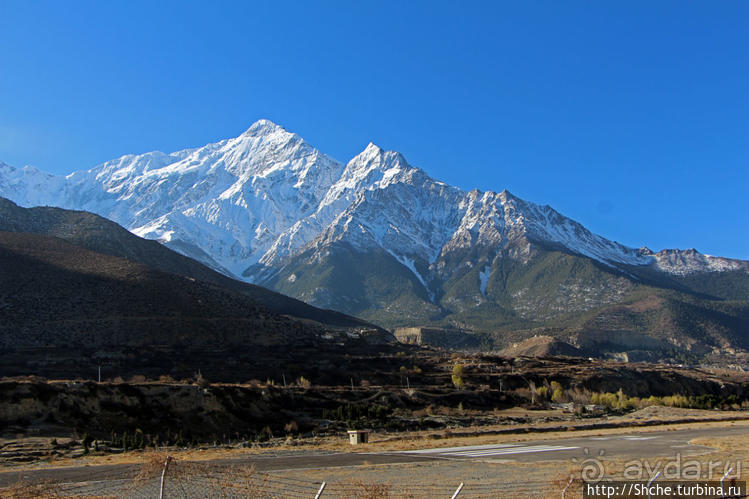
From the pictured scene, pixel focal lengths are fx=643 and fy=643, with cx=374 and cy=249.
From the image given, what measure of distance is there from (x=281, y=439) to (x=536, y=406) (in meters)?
42.4

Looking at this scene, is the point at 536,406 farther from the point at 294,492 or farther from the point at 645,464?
the point at 294,492

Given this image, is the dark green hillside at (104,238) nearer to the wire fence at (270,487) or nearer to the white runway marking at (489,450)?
the white runway marking at (489,450)

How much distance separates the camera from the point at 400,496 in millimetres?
20328

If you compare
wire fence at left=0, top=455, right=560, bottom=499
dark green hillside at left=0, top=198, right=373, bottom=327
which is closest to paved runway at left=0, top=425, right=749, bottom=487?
wire fence at left=0, top=455, right=560, bottom=499

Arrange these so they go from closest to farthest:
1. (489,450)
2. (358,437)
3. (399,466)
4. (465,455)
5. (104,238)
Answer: (399,466), (465,455), (489,450), (358,437), (104,238)

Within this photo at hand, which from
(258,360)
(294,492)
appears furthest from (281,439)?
(258,360)

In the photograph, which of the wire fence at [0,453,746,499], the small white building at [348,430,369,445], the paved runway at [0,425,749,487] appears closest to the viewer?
the wire fence at [0,453,746,499]

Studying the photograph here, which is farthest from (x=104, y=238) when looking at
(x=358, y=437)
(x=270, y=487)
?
(x=270, y=487)

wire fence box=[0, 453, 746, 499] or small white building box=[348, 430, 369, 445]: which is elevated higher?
wire fence box=[0, 453, 746, 499]

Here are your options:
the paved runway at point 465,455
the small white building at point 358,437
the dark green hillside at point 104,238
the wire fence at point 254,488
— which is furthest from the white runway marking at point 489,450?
the dark green hillside at point 104,238

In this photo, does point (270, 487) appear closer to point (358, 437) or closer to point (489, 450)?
point (489, 450)

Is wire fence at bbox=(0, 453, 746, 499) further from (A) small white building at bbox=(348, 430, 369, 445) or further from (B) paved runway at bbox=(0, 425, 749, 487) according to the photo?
(A) small white building at bbox=(348, 430, 369, 445)

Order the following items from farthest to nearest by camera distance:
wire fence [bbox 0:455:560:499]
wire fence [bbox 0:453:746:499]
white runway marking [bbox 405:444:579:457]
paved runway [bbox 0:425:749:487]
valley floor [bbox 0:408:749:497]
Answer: white runway marking [bbox 405:444:579:457]
paved runway [bbox 0:425:749:487]
valley floor [bbox 0:408:749:497]
wire fence [bbox 0:455:560:499]
wire fence [bbox 0:453:746:499]

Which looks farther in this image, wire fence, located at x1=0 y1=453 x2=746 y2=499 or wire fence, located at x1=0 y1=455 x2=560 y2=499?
wire fence, located at x1=0 y1=455 x2=560 y2=499
